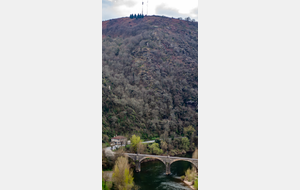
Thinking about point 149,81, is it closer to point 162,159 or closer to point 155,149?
point 155,149

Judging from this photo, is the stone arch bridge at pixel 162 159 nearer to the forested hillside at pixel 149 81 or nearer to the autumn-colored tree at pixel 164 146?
the autumn-colored tree at pixel 164 146

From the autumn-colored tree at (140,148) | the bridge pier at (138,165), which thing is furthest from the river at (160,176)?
the autumn-colored tree at (140,148)

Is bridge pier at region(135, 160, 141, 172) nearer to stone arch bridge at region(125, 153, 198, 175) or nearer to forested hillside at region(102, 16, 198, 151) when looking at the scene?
stone arch bridge at region(125, 153, 198, 175)

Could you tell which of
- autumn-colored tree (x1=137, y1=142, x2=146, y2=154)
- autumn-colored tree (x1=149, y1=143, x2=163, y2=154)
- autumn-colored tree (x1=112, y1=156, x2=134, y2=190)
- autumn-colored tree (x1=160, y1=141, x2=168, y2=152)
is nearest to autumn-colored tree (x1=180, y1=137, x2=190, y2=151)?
autumn-colored tree (x1=160, y1=141, x2=168, y2=152)

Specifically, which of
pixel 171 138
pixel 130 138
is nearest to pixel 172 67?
pixel 171 138
